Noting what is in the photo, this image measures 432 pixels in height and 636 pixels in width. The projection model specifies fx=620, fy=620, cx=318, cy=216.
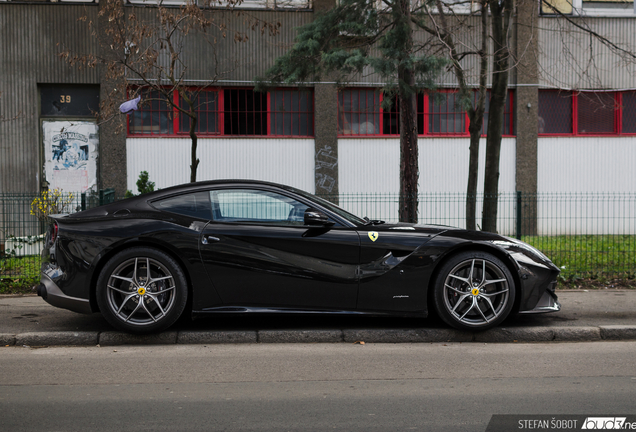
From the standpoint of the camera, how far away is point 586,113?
→ 17109 millimetres

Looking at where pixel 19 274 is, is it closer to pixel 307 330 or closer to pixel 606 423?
pixel 307 330

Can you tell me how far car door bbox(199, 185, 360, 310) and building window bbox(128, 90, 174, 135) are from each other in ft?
34.7

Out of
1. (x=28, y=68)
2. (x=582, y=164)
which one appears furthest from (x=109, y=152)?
(x=582, y=164)

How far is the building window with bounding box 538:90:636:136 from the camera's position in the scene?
55.9 feet

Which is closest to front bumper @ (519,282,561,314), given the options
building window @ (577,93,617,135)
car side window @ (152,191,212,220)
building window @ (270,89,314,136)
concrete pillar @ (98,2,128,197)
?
car side window @ (152,191,212,220)

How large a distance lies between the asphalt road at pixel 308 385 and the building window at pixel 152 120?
10629mm

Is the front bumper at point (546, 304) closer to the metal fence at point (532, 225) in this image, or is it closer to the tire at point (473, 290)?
the tire at point (473, 290)

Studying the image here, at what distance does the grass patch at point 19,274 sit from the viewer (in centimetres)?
870

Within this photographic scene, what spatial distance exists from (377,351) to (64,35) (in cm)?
1309

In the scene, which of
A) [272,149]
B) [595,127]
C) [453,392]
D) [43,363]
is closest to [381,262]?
[453,392]

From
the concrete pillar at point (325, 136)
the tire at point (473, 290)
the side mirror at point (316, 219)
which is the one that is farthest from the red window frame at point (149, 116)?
A: the tire at point (473, 290)

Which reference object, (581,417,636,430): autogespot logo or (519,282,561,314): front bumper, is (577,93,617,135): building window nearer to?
(519,282,561,314): front bumper

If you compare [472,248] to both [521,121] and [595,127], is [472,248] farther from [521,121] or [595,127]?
[595,127]

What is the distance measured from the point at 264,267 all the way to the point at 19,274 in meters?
4.96
